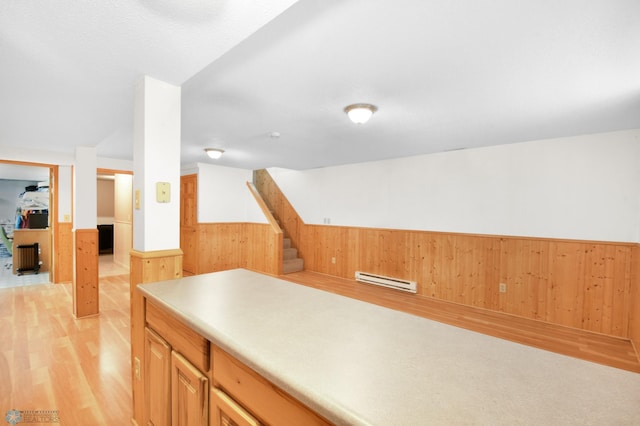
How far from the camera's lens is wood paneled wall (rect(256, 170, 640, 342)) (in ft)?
10.4

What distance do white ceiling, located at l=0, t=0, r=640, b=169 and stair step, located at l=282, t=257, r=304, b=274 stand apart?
3.32 metres

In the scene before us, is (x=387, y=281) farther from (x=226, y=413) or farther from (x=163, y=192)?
(x=226, y=413)

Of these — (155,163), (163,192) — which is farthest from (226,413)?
(155,163)

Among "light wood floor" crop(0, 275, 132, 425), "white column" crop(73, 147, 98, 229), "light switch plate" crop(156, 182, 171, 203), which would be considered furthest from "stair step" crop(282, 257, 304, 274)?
"light switch plate" crop(156, 182, 171, 203)

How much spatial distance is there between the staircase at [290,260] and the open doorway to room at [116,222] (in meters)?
3.24

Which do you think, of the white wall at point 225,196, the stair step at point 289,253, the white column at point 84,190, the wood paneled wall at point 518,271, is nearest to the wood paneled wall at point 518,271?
the wood paneled wall at point 518,271

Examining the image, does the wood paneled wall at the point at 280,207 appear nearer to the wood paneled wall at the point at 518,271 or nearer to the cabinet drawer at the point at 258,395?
the wood paneled wall at the point at 518,271

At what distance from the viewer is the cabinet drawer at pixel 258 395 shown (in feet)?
2.37

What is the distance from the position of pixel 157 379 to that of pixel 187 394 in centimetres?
35

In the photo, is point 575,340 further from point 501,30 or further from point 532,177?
point 501,30

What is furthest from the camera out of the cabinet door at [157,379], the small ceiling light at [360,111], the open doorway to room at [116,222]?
the open doorway to room at [116,222]

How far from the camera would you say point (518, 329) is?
10.9 ft

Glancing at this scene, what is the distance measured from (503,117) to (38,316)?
5.69 metres

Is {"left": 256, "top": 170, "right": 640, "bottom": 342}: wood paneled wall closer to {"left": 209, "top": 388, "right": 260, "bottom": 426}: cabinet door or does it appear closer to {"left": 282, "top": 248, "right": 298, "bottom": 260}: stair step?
{"left": 282, "top": 248, "right": 298, "bottom": 260}: stair step
